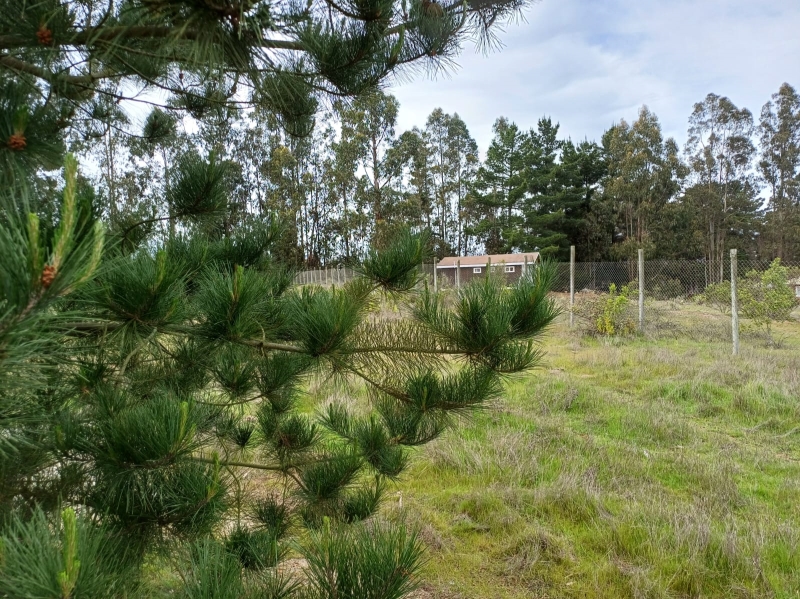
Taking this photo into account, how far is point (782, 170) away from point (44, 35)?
3299cm

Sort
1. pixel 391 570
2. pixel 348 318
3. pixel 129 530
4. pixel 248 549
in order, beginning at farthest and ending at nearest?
pixel 248 549 < pixel 348 318 < pixel 129 530 < pixel 391 570

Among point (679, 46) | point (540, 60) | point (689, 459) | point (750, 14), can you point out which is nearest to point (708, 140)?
point (679, 46)

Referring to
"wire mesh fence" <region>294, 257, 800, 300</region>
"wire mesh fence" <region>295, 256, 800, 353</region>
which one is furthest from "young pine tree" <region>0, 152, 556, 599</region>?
"wire mesh fence" <region>294, 257, 800, 300</region>

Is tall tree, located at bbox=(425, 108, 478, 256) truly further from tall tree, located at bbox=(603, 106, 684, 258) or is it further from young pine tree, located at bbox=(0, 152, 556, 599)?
young pine tree, located at bbox=(0, 152, 556, 599)

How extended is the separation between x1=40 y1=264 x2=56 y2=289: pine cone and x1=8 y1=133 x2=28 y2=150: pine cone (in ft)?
2.10

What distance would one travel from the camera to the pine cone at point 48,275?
1.59 ft

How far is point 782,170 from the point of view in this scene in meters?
25.6

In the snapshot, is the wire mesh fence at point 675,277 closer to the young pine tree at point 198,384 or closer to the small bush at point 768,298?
the small bush at point 768,298

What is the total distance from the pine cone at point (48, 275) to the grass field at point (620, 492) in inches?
54.2

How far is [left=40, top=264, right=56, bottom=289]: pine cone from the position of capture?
1.59ft

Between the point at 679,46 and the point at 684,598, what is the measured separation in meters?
10.1

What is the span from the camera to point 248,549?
1.63 meters

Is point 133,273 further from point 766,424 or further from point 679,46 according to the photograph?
point 679,46

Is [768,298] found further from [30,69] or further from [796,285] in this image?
[30,69]
